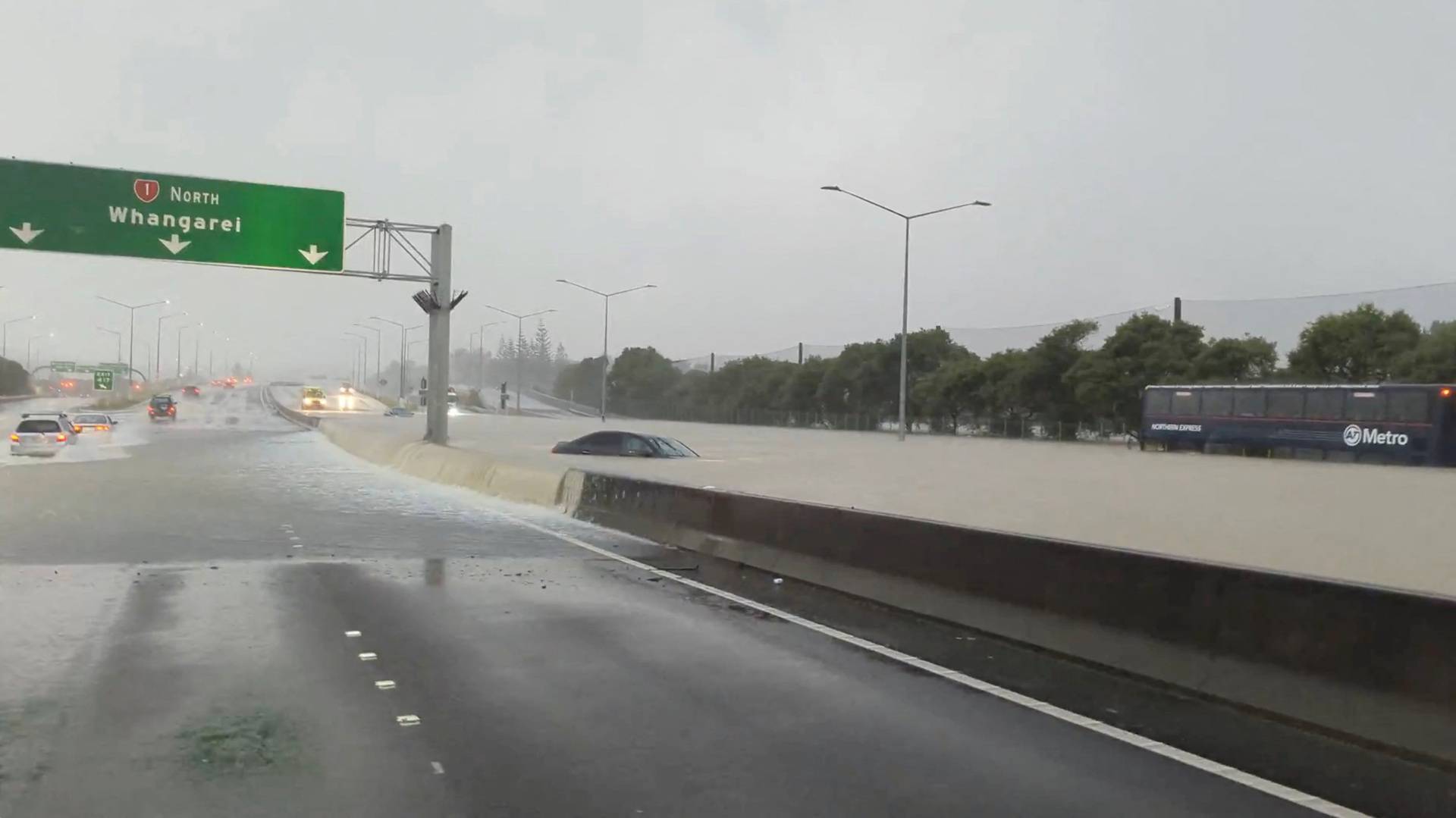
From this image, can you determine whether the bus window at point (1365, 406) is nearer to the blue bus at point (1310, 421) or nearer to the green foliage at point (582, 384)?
the blue bus at point (1310, 421)

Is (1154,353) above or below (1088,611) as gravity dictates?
above

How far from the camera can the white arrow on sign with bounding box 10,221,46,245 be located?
1084 inches

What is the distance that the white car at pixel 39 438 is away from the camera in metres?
36.6

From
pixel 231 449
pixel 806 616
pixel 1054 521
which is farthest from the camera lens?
pixel 231 449

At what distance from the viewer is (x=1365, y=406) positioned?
44438 mm

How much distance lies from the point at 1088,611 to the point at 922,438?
181 feet

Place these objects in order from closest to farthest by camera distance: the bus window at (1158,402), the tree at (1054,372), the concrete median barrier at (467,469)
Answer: the concrete median barrier at (467,469)
the bus window at (1158,402)
the tree at (1054,372)

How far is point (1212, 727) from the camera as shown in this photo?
6766 millimetres

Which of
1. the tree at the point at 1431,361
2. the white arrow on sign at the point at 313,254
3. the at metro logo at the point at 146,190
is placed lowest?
the tree at the point at 1431,361

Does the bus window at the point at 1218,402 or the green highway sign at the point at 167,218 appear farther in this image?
the bus window at the point at 1218,402

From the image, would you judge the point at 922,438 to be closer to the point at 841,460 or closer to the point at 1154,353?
the point at 1154,353

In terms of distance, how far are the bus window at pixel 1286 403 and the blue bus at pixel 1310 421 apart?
0.03m

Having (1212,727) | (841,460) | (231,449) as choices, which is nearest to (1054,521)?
(1212,727)

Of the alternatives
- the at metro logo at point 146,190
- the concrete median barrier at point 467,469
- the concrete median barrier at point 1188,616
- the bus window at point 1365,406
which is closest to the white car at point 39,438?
the concrete median barrier at point 467,469
